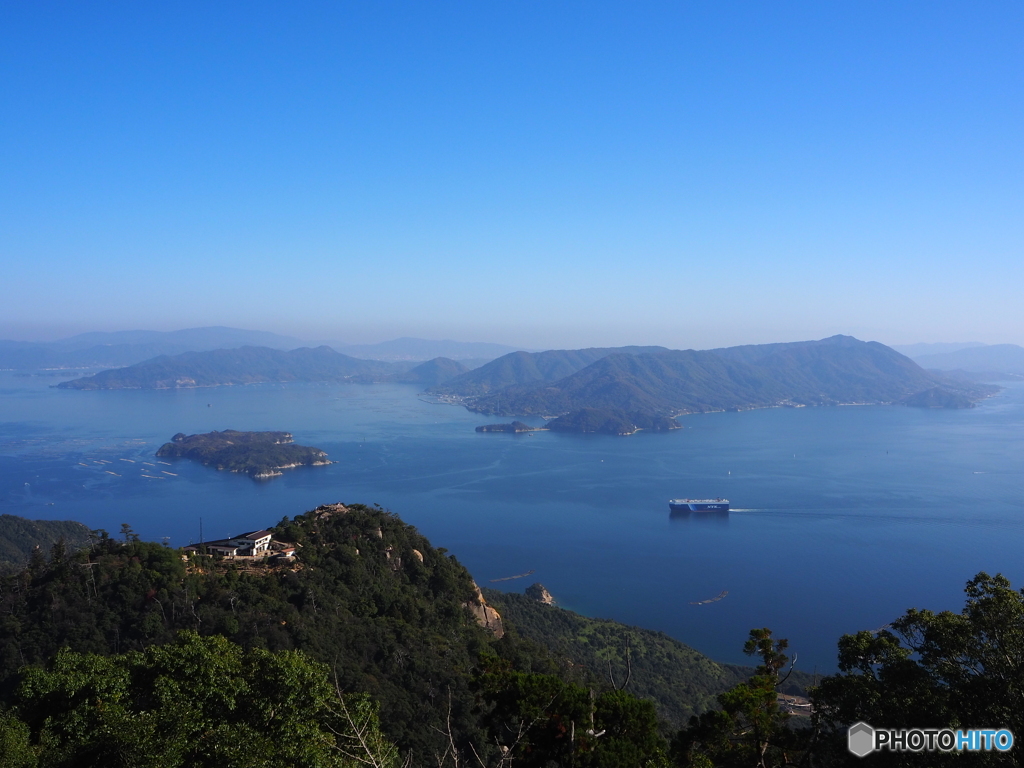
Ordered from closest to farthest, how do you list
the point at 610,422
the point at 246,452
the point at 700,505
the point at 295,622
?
the point at 295,622, the point at 700,505, the point at 246,452, the point at 610,422

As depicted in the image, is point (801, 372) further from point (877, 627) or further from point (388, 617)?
point (388, 617)

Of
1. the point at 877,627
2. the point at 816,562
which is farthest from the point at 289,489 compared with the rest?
the point at 877,627

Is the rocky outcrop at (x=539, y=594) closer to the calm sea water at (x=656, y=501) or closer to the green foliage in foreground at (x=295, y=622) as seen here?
the calm sea water at (x=656, y=501)

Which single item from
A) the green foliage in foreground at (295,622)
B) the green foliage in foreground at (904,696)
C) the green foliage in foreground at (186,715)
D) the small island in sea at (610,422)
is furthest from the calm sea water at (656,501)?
the green foliage in foreground at (186,715)

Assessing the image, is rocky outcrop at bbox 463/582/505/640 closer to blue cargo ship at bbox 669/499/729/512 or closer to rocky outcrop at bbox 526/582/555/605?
rocky outcrop at bbox 526/582/555/605

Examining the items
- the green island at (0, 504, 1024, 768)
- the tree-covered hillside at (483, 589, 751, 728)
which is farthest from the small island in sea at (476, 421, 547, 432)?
the green island at (0, 504, 1024, 768)

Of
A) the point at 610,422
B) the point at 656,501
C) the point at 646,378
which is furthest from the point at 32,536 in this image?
the point at 646,378

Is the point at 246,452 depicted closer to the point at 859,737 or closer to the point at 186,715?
the point at 186,715

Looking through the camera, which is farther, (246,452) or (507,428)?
(507,428)
